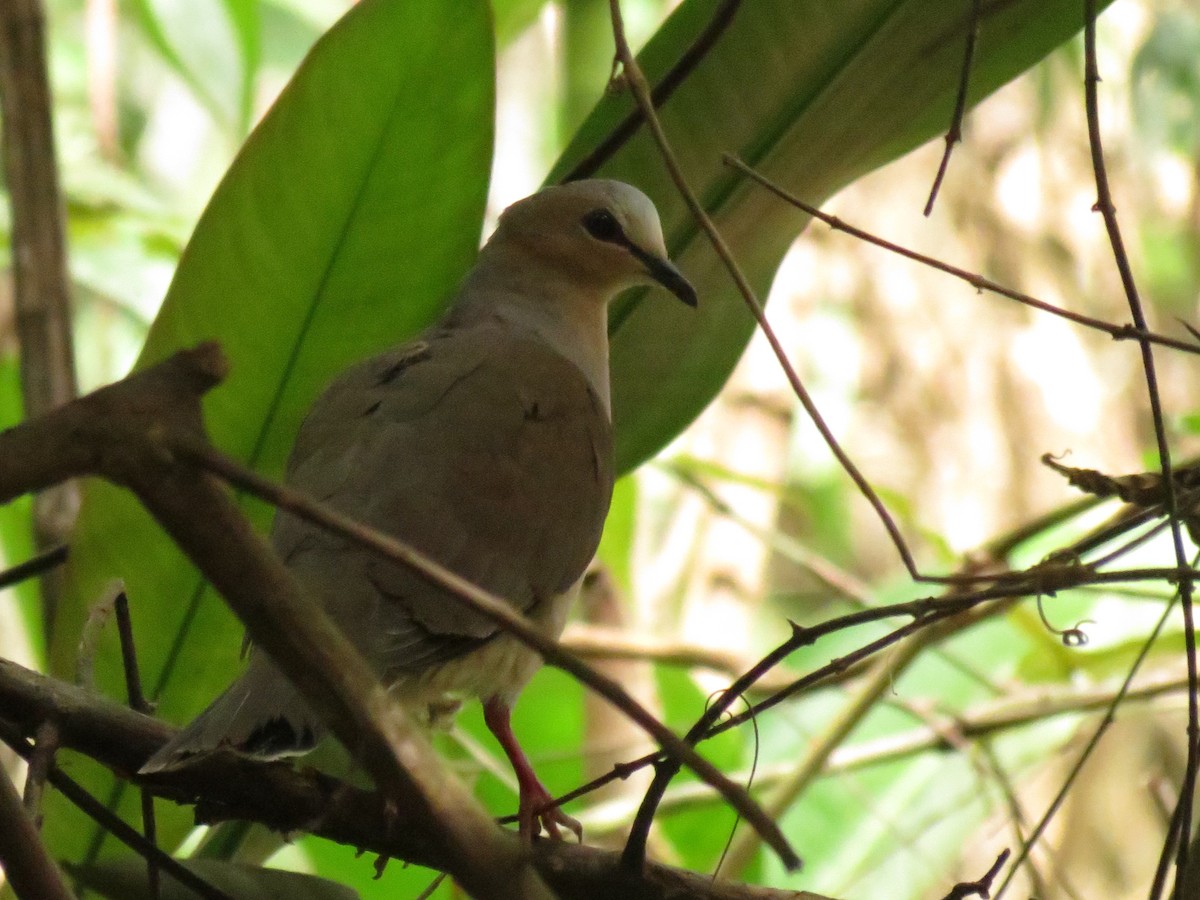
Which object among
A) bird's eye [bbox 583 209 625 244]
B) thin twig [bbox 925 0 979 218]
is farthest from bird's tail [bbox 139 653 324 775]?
bird's eye [bbox 583 209 625 244]

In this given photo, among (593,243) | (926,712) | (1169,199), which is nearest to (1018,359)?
(1169,199)

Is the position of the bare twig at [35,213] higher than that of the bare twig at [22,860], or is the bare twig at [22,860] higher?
the bare twig at [35,213]

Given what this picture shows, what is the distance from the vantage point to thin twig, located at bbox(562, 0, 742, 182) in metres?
1.57

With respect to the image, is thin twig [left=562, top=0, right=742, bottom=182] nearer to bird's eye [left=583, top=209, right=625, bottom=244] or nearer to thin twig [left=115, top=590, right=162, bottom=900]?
bird's eye [left=583, top=209, right=625, bottom=244]

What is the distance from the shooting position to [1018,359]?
5496mm

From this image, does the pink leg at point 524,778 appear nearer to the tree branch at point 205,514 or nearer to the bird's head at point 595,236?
the bird's head at point 595,236

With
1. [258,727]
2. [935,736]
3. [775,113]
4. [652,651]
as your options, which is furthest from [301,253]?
[935,736]

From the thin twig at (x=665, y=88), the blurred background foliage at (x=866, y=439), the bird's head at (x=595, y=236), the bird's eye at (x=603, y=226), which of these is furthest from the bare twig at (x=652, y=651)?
the thin twig at (x=665, y=88)

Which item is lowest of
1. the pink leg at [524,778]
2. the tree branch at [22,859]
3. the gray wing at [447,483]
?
the tree branch at [22,859]

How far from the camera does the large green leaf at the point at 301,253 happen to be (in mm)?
1717

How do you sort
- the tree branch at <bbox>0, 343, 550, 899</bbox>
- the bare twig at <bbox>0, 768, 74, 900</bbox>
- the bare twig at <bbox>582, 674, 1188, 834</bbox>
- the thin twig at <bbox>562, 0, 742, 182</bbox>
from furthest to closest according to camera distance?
the bare twig at <bbox>582, 674, 1188, 834</bbox>, the thin twig at <bbox>562, 0, 742, 182</bbox>, the bare twig at <bbox>0, 768, 74, 900</bbox>, the tree branch at <bbox>0, 343, 550, 899</bbox>

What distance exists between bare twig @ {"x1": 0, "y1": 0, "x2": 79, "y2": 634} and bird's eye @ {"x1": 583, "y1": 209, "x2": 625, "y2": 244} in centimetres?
81

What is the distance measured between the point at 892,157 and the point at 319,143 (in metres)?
0.70

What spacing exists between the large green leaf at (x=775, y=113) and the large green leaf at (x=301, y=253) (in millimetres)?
171
